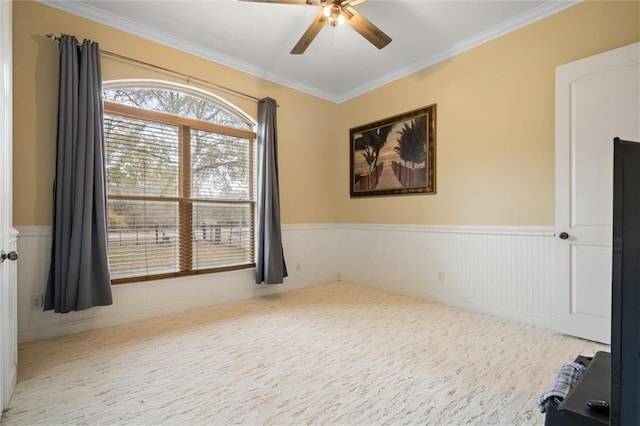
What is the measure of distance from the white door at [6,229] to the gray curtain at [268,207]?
7.40 feet

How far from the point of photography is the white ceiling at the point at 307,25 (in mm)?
2758

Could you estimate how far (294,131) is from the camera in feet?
14.3

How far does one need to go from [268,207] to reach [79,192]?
1.85 m

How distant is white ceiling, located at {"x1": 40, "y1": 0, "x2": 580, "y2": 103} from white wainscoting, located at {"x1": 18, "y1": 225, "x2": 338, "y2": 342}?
2111 mm

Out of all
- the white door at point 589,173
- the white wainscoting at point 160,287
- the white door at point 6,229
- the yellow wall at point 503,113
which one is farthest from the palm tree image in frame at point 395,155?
the white door at point 6,229

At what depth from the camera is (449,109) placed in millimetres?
3510

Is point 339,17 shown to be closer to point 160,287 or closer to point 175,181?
point 175,181

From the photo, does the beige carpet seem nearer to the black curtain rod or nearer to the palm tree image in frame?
the palm tree image in frame

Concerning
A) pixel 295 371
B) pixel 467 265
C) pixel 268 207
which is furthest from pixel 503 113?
pixel 295 371

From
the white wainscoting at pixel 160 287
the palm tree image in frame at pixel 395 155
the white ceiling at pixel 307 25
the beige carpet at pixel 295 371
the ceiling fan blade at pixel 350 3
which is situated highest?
the white ceiling at pixel 307 25

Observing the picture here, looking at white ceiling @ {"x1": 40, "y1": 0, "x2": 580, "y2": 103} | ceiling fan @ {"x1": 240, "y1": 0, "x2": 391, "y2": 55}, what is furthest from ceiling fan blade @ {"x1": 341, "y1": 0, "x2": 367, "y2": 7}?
white ceiling @ {"x1": 40, "y1": 0, "x2": 580, "y2": 103}

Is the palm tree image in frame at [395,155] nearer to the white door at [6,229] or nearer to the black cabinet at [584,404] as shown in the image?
the black cabinet at [584,404]

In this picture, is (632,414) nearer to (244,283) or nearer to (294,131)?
(244,283)

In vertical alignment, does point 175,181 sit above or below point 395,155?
below
